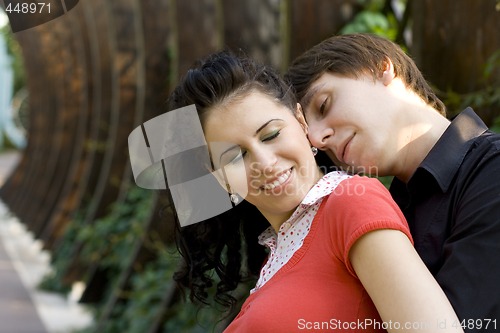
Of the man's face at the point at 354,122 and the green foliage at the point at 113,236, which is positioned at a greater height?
the man's face at the point at 354,122

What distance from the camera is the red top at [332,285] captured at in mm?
1832

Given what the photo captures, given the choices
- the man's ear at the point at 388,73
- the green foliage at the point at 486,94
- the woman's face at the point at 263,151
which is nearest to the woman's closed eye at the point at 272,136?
the woman's face at the point at 263,151

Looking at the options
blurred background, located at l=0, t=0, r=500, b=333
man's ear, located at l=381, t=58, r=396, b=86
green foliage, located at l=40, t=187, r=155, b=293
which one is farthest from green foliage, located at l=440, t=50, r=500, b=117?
green foliage, located at l=40, t=187, r=155, b=293

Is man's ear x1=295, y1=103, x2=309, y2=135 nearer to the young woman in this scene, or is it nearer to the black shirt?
the young woman

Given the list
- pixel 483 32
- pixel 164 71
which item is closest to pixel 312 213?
pixel 483 32

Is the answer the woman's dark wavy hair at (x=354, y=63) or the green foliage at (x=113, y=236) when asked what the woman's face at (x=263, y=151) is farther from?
the green foliage at (x=113, y=236)

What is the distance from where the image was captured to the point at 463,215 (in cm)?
189

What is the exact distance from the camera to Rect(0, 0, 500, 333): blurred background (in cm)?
296

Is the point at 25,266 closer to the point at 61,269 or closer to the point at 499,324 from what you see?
the point at 61,269

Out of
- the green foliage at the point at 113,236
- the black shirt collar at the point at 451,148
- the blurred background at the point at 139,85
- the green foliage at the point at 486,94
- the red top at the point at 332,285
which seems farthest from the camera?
the green foliage at the point at 113,236

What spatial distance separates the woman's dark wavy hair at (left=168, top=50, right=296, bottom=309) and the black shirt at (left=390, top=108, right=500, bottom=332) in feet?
1.39

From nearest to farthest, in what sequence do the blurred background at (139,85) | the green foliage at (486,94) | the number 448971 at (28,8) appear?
the number 448971 at (28,8) → the green foliage at (486,94) → the blurred background at (139,85)

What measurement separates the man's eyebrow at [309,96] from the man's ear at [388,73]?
165 mm

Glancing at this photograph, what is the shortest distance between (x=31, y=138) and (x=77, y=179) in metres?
7.33
